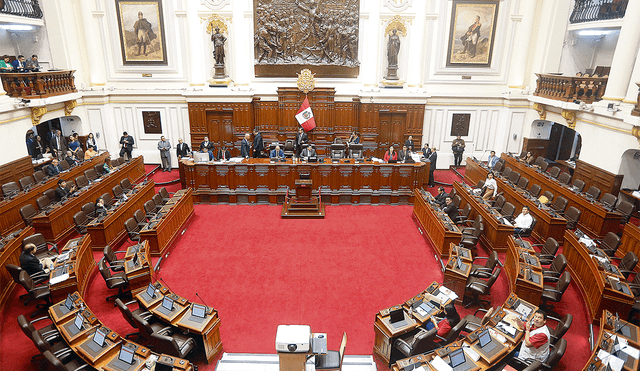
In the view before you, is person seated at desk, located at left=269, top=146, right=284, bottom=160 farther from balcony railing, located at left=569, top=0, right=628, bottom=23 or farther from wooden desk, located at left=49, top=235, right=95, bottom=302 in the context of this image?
balcony railing, located at left=569, top=0, right=628, bottom=23

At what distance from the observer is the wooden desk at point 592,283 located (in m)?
6.53

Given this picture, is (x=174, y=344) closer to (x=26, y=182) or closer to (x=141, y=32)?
(x=26, y=182)

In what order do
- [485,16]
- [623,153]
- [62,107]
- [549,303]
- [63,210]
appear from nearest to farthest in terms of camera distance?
[549,303] < [63,210] < [623,153] < [62,107] < [485,16]

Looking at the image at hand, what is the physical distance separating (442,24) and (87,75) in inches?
587

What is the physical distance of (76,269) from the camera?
7.26 metres

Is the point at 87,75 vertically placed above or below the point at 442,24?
below

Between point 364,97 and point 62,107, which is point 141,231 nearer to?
point 62,107

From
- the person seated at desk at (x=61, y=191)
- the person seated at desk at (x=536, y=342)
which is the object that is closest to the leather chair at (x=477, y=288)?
the person seated at desk at (x=536, y=342)

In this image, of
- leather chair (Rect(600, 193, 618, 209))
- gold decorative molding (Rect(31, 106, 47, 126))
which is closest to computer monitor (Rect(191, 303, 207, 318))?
leather chair (Rect(600, 193, 618, 209))

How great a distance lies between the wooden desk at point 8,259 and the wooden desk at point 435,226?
30.2ft

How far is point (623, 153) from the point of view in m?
10.9

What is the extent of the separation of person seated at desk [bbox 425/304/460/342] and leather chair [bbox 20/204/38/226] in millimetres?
9868

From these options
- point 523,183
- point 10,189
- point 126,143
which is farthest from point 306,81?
point 10,189

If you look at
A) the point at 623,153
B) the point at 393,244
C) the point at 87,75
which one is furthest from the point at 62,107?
the point at 623,153
